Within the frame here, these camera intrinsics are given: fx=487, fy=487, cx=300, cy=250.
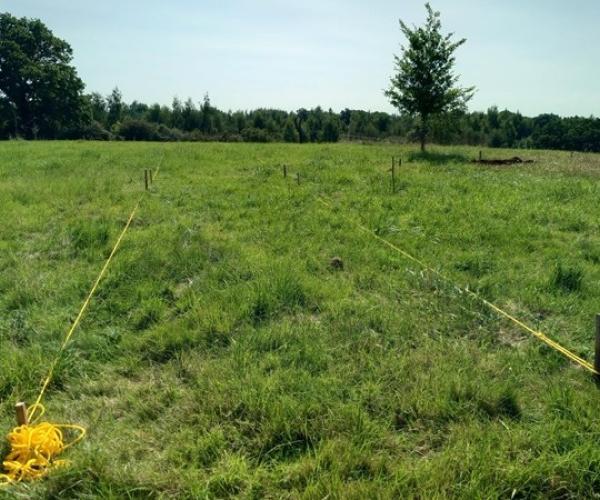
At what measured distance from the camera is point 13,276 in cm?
613

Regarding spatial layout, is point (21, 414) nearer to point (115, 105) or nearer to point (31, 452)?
point (31, 452)

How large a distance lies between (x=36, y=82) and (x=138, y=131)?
Answer: 11020 mm

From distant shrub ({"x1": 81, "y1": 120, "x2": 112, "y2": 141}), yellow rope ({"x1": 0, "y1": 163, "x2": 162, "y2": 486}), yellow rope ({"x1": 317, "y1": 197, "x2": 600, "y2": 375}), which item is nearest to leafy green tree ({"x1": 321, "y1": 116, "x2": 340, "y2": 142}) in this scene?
distant shrub ({"x1": 81, "y1": 120, "x2": 112, "y2": 141})

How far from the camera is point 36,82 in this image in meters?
48.1

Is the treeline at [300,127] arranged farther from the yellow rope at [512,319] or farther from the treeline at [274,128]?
the yellow rope at [512,319]

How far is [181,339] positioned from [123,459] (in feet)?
4.95

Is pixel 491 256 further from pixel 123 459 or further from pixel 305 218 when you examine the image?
pixel 123 459

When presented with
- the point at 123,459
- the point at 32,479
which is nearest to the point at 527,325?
the point at 123,459

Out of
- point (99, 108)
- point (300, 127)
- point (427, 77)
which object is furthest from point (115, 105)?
point (427, 77)

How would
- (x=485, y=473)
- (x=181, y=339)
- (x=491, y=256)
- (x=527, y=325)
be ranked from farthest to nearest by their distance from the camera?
(x=491, y=256) → (x=527, y=325) → (x=181, y=339) → (x=485, y=473)

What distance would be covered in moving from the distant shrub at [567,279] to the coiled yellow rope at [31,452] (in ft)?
16.8

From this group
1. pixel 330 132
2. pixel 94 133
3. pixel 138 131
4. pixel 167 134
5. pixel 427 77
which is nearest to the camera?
pixel 427 77

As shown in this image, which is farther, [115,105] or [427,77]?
[115,105]

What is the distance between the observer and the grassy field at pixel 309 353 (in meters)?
2.74
